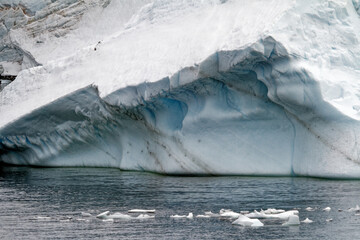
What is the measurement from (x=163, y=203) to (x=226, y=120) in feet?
10.9

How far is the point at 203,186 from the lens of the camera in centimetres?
1223

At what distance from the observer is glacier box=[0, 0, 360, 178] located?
12523mm

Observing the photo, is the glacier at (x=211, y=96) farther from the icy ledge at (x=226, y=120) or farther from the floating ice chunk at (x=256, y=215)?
the floating ice chunk at (x=256, y=215)

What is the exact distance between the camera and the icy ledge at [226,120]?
1245 centimetres

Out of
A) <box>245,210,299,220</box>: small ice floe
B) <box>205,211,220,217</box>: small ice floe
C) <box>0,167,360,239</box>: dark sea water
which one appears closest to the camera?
<box>0,167,360,239</box>: dark sea water

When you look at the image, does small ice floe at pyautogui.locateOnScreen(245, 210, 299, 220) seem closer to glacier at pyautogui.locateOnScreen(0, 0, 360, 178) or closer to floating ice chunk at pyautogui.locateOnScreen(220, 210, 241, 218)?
floating ice chunk at pyautogui.locateOnScreen(220, 210, 241, 218)

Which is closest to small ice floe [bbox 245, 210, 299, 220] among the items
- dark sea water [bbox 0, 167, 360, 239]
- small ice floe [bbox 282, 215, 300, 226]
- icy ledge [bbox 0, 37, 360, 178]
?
dark sea water [bbox 0, 167, 360, 239]

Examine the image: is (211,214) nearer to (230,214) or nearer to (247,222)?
(230,214)

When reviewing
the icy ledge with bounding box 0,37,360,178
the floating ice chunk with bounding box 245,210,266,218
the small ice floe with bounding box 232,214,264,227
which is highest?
the icy ledge with bounding box 0,37,360,178

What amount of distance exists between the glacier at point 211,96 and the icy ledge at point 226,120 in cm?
2

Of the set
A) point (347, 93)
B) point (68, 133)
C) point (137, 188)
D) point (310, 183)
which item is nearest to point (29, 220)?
point (137, 188)

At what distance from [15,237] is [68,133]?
8.17m

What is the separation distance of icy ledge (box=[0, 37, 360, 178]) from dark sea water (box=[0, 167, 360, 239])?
0.37 metres

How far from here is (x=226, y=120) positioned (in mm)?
13508
